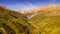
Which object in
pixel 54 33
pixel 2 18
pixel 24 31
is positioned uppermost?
pixel 2 18

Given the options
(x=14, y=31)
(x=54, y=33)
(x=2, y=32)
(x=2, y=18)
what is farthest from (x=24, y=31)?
(x=54, y=33)

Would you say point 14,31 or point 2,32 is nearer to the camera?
point 2,32

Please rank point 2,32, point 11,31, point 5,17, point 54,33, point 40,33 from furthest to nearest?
1. point 54,33
2. point 40,33
3. point 5,17
4. point 11,31
5. point 2,32

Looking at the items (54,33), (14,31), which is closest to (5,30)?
(14,31)

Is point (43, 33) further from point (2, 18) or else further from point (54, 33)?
point (2, 18)

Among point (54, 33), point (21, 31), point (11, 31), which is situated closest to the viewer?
point (11, 31)

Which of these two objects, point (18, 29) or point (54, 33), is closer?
point (18, 29)

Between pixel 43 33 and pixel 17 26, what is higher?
pixel 17 26

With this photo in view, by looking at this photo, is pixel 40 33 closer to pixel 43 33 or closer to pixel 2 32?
pixel 43 33

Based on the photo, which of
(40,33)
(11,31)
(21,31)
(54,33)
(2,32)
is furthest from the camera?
(54,33)
